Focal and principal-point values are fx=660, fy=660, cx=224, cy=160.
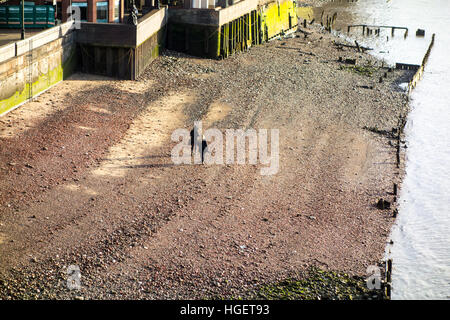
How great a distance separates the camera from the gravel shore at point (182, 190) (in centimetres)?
2172

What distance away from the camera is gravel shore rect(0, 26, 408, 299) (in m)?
21.7

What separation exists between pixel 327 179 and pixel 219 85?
14.1 metres

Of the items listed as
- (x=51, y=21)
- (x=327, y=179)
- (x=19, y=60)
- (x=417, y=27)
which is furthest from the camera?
(x=417, y=27)

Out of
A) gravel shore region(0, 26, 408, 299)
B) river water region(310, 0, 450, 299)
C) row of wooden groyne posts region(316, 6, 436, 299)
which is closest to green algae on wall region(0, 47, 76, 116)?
gravel shore region(0, 26, 408, 299)

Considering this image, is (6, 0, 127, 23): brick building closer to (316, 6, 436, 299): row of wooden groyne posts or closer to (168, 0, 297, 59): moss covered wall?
(168, 0, 297, 59): moss covered wall

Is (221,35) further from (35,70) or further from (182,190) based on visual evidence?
(182,190)

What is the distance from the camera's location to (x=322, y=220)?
86.7ft

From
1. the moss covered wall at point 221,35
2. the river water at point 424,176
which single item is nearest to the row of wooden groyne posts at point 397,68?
the river water at point 424,176

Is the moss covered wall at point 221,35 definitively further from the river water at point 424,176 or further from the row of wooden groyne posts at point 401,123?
the row of wooden groyne posts at point 401,123

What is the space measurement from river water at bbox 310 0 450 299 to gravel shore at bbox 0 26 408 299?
1.02 meters

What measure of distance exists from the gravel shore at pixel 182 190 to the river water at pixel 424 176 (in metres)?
1.02
